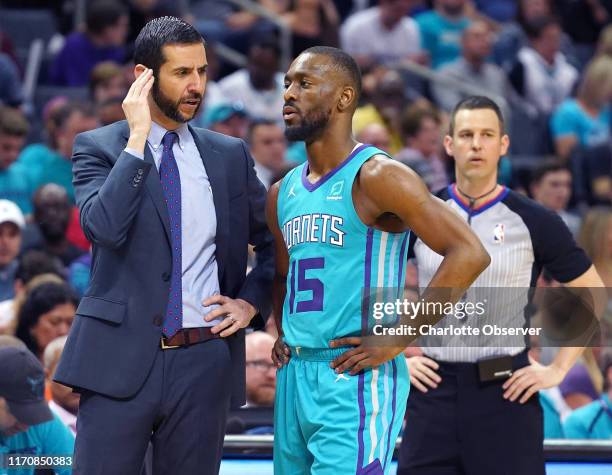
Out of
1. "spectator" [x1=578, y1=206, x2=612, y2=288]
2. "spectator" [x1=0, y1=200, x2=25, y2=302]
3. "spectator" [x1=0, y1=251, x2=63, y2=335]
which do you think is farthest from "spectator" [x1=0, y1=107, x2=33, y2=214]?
"spectator" [x1=578, y1=206, x2=612, y2=288]

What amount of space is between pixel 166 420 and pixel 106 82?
5.27m

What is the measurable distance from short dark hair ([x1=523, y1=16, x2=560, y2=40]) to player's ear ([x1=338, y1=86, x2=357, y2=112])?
7.07m

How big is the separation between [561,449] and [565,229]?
1253 mm

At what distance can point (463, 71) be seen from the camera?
1045 centimetres

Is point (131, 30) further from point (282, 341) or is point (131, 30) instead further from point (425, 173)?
point (282, 341)

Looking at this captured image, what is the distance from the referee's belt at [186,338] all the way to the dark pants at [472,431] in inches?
40.4

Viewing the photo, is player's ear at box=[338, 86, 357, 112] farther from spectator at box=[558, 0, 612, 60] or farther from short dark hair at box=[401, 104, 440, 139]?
spectator at box=[558, 0, 612, 60]

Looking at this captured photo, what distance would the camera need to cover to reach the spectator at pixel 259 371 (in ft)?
Result: 18.9

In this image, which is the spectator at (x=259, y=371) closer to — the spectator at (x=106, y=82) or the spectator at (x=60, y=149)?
the spectator at (x=60, y=149)

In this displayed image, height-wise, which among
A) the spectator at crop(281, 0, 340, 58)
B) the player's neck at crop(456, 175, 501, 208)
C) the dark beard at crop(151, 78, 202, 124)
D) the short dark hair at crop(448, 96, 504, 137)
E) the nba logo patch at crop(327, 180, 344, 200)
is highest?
the spectator at crop(281, 0, 340, 58)

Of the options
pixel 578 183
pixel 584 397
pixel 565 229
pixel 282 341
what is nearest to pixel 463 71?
pixel 578 183

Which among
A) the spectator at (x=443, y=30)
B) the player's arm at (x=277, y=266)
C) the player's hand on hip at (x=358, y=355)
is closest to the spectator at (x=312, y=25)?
the spectator at (x=443, y=30)

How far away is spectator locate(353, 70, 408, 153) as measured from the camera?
894cm

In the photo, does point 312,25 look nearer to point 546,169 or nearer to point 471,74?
point 471,74
